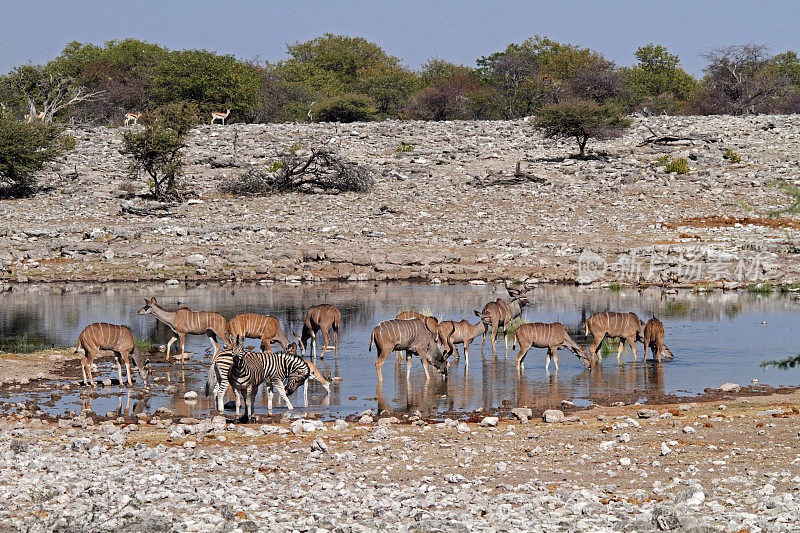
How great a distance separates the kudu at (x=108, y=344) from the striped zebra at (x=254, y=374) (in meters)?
1.97

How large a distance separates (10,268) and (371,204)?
13.6 meters

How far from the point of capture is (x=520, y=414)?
471 inches

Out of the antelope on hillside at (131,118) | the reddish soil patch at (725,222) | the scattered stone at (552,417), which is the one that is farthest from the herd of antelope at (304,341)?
the antelope on hillside at (131,118)

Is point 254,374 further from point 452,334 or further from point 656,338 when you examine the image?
point 656,338

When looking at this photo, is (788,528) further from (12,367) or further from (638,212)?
(638,212)

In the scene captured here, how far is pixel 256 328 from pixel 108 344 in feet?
9.09

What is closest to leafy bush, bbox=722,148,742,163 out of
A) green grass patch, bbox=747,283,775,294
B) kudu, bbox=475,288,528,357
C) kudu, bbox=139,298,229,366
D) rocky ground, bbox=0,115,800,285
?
rocky ground, bbox=0,115,800,285

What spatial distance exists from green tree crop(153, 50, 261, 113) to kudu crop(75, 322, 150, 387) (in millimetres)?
45378

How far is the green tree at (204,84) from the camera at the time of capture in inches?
2320

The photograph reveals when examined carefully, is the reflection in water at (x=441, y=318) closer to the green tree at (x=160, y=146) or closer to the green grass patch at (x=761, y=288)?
the green grass patch at (x=761, y=288)

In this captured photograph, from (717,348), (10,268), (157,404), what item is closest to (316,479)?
(157,404)

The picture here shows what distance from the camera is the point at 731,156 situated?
1703 inches

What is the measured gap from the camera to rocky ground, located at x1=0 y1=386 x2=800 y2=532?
7402 millimetres

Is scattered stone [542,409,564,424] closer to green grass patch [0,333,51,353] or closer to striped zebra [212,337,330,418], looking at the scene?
striped zebra [212,337,330,418]
